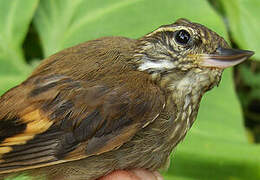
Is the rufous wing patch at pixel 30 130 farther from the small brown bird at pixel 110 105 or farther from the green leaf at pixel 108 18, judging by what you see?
the green leaf at pixel 108 18

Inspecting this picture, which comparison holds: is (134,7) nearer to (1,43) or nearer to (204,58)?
(1,43)

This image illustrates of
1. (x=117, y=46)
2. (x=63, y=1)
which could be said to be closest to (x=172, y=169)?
(x=117, y=46)

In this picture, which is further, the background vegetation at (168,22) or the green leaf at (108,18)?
the green leaf at (108,18)

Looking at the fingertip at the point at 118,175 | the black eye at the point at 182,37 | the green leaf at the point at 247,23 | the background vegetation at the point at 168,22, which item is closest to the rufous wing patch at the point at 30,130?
the fingertip at the point at 118,175

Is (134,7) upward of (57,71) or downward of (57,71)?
upward

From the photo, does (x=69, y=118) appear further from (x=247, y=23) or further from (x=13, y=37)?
(x=247, y=23)
